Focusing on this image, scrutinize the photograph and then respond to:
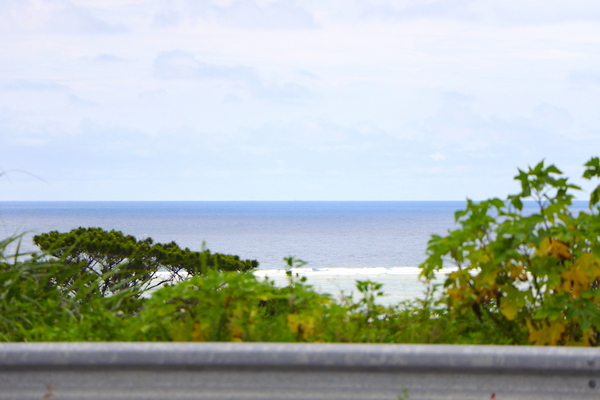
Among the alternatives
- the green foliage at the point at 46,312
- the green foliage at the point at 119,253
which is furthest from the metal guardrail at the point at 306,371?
the green foliage at the point at 119,253

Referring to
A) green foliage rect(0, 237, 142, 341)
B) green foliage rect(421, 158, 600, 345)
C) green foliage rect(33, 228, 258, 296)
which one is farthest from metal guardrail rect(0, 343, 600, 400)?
green foliage rect(33, 228, 258, 296)

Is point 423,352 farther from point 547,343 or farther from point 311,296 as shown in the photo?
point 547,343

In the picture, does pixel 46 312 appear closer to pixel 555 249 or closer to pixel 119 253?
pixel 555 249

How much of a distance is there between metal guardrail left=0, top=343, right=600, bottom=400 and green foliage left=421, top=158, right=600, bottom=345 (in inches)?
32.9

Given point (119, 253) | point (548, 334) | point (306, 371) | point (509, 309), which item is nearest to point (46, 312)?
point (306, 371)

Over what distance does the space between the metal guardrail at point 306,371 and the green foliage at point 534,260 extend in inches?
32.9

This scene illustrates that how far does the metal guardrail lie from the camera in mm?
1976

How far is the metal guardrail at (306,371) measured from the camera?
1.98 metres

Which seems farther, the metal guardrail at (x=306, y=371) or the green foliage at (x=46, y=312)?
the green foliage at (x=46, y=312)

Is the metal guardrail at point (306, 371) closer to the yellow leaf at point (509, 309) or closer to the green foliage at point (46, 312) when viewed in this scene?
the yellow leaf at point (509, 309)

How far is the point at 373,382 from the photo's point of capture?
6.55ft

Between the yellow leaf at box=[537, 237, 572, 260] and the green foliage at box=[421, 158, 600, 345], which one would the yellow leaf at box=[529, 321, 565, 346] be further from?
the yellow leaf at box=[537, 237, 572, 260]

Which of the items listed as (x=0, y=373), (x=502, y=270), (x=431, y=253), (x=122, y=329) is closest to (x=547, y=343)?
(x=502, y=270)

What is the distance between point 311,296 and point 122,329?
3.46ft
